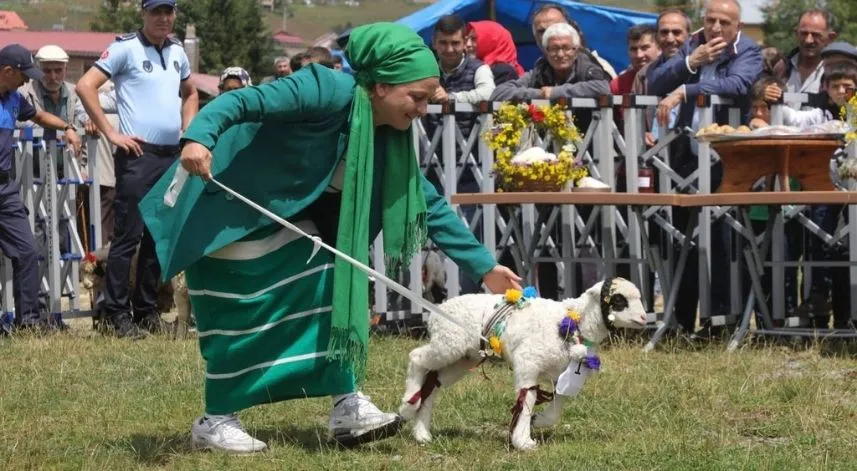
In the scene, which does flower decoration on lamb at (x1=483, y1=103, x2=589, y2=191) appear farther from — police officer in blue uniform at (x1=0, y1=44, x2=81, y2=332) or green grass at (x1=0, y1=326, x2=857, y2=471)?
police officer in blue uniform at (x1=0, y1=44, x2=81, y2=332)

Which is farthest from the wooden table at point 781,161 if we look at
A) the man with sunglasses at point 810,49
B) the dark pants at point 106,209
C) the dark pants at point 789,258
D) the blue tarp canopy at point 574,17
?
the blue tarp canopy at point 574,17

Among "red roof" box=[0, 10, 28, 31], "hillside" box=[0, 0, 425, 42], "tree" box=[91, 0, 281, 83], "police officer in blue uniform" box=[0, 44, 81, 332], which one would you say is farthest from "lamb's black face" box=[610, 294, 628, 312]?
"hillside" box=[0, 0, 425, 42]

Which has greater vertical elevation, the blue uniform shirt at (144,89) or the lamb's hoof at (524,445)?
the blue uniform shirt at (144,89)

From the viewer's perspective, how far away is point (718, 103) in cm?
916

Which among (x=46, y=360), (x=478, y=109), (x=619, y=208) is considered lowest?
(x=46, y=360)

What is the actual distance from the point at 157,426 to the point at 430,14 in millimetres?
9482

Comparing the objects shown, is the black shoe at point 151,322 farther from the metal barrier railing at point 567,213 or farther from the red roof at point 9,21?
the red roof at point 9,21

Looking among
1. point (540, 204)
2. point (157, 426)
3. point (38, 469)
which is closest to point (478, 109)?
point (540, 204)

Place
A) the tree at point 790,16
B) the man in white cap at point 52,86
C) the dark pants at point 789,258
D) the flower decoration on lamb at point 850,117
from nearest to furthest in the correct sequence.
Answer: the flower decoration on lamb at point 850,117
the dark pants at point 789,258
the man in white cap at point 52,86
the tree at point 790,16

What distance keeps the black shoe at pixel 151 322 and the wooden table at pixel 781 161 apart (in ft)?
13.1

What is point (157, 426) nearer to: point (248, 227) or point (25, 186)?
point (248, 227)

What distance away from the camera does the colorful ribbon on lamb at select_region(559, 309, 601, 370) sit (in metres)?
5.87

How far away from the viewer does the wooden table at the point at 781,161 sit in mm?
8445

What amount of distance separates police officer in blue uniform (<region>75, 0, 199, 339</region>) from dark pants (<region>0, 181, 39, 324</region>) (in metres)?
0.49
